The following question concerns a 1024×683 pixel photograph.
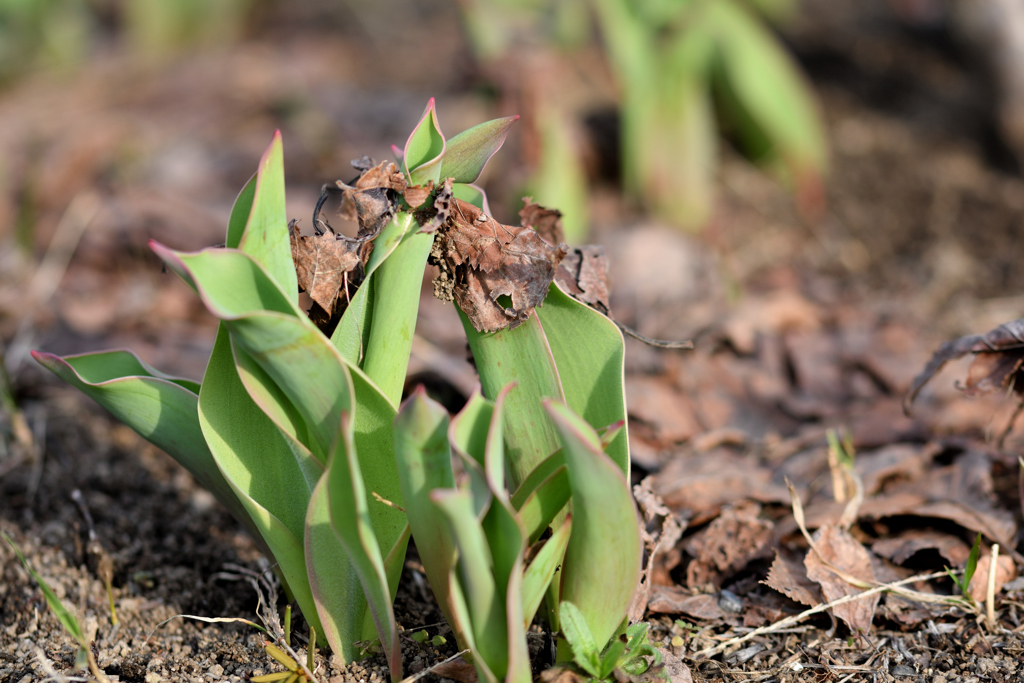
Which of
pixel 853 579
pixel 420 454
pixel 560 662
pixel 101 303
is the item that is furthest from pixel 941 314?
pixel 101 303

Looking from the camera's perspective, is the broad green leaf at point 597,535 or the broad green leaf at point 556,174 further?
the broad green leaf at point 556,174

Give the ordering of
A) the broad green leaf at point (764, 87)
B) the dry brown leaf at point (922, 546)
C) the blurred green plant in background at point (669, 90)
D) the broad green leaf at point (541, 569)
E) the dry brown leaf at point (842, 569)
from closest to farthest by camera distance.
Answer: the broad green leaf at point (541, 569) < the dry brown leaf at point (842, 569) < the dry brown leaf at point (922, 546) < the blurred green plant in background at point (669, 90) < the broad green leaf at point (764, 87)

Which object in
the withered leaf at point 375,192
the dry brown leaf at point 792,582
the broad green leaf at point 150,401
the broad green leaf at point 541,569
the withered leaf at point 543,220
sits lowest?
the dry brown leaf at point 792,582

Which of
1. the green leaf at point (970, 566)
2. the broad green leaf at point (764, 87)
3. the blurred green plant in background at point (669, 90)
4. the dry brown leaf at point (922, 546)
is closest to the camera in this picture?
the green leaf at point (970, 566)

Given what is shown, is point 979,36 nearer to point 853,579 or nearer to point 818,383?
point 818,383

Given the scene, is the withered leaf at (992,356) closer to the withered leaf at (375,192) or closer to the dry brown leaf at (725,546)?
the dry brown leaf at (725,546)

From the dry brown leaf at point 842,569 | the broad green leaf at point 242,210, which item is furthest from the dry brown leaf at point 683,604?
the broad green leaf at point 242,210
